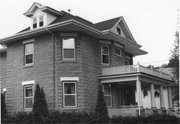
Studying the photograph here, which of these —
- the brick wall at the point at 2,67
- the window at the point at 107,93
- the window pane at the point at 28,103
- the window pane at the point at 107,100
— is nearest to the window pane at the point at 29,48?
the window pane at the point at 28,103

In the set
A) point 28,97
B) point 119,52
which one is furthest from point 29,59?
point 119,52

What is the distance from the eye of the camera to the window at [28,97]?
75.6ft

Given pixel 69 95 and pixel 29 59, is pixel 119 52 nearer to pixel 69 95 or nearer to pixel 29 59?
pixel 69 95

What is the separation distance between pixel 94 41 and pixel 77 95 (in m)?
5.19

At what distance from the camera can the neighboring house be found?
71.3 ft

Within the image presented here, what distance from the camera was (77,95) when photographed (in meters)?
21.7

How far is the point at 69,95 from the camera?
2166cm

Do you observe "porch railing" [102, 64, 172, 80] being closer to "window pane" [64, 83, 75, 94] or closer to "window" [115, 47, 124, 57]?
"window" [115, 47, 124, 57]

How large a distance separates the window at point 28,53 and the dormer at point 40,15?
165cm

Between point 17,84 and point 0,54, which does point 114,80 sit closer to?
point 17,84

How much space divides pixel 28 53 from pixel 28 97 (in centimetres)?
368

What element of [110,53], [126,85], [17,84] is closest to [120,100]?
[126,85]

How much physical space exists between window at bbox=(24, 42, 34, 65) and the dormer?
165 centimetres

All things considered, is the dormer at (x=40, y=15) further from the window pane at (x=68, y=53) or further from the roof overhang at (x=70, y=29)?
the window pane at (x=68, y=53)
